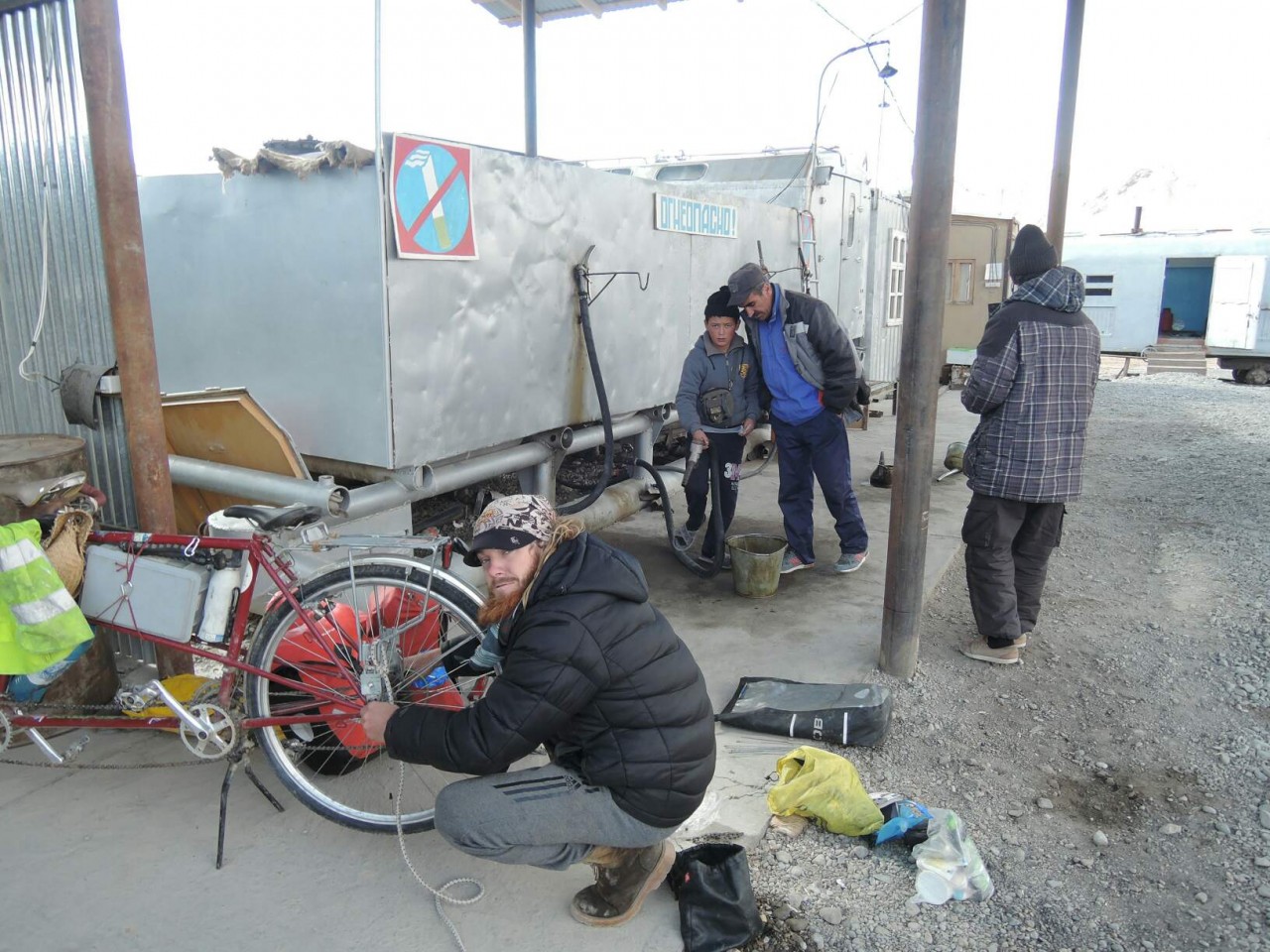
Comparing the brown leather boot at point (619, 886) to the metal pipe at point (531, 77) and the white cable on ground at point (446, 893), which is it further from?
the metal pipe at point (531, 77)

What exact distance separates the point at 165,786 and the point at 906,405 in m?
3.13

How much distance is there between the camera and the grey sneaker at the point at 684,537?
5666mm

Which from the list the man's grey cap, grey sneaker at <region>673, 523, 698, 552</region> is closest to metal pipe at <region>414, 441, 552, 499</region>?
grey sneaker at <region>673, 523, 698, 552</region>

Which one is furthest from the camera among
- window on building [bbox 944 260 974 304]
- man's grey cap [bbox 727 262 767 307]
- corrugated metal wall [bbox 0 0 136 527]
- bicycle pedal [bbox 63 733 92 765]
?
window on building [bbox 944 260 974 304]

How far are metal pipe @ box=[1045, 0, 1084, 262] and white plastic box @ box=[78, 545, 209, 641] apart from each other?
611 centimetres

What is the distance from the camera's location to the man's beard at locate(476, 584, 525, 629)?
2.33 metres

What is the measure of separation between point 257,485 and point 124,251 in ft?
3.94

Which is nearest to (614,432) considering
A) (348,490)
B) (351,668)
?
(348,490)

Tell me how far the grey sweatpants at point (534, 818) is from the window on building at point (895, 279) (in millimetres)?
9723

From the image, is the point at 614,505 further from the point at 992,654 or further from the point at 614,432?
the point at 992,654

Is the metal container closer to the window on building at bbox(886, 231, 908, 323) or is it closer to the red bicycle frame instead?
the red bicycle frame

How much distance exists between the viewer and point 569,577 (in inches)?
86.7

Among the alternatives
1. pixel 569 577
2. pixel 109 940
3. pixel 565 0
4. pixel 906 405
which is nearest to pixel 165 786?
pixel 109 940

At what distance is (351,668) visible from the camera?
9.43 feet
